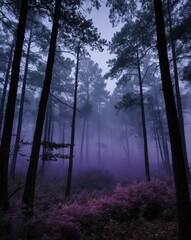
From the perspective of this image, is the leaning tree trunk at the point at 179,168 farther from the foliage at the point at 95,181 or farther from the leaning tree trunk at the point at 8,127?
the foliage at the point at 95,181

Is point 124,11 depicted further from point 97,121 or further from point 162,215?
point 97,121

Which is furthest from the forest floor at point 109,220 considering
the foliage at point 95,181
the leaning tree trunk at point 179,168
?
the foliage at point 95,181

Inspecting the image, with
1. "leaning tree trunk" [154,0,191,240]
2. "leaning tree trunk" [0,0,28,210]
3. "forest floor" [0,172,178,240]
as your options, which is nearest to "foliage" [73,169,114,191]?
"forest floor" [0,172,178,240]

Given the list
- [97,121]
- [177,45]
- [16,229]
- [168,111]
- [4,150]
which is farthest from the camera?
[97,121]

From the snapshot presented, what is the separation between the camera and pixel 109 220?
22.9 feet

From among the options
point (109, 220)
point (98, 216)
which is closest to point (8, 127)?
point (98, 216)

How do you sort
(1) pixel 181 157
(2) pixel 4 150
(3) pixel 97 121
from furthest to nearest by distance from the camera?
(3) pixel 97 121, (2) pixel 4 150, (1) pixel 181 157

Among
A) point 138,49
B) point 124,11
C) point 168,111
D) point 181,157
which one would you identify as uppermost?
point 138,49

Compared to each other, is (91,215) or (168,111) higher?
(168,111)

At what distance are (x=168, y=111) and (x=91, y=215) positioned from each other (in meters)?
4.76

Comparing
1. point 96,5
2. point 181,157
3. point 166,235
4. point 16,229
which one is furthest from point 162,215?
point 96,5

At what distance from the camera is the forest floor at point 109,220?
5.12m

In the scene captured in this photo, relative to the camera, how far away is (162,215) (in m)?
7.50

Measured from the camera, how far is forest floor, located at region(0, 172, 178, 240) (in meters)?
5.12
